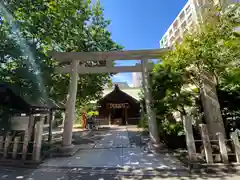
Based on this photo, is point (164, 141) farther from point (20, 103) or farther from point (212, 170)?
point (20, 103)

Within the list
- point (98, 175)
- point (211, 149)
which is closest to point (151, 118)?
point (211, 149)

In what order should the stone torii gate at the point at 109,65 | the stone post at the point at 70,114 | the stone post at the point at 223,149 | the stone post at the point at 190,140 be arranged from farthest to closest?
the stone torii gate at the point at 109,65, the stone post at the point at 70,114, the stone post at the point at 190,140, the stone post at the point at 223,149

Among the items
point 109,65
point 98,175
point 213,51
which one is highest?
point 109,65

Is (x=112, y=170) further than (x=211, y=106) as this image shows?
No

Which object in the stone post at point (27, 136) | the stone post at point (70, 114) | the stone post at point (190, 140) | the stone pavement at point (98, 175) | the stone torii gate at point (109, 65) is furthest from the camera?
the stone torii gate at point (109, 65)

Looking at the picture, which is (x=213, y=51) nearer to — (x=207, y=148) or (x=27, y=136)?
(x=207, y=148)

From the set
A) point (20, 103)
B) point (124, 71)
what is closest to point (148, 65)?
point (124, 71)

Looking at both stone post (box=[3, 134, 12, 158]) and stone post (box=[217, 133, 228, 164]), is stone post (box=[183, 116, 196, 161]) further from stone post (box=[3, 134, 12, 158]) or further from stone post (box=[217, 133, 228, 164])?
stone post (box=[3, 134, 12, 158])

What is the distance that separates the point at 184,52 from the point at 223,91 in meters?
2.07

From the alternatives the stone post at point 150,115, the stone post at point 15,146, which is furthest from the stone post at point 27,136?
the stone post at point 150,115

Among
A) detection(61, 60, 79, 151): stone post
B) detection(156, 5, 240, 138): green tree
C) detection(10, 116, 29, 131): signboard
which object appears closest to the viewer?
detection(156, 5, 240, 138): green tree

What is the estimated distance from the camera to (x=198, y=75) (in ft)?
16.0

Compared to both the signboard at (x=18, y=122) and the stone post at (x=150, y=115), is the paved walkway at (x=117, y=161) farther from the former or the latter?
the signboard at (x=18, y=122)

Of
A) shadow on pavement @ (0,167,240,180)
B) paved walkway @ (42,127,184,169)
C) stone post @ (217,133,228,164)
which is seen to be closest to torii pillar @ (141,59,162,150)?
paved walkway @ (42,127,184,169)
